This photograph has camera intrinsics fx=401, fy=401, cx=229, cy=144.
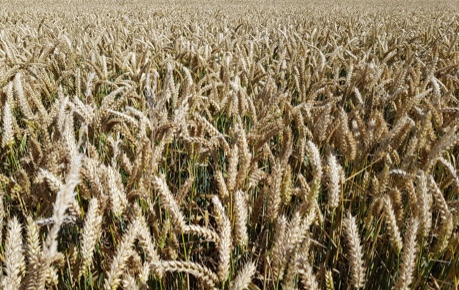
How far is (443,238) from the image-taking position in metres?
0.98

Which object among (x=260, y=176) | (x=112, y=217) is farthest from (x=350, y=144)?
(x=112, y=217)

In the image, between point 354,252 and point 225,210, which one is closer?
point 354,252

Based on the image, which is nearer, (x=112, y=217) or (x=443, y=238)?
(x=443, y=238)

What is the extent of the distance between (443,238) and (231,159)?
0.58 m

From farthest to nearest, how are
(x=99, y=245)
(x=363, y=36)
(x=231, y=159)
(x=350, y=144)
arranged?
(x=363, y=36), (x=350, y=144), (x=99, y=245), (x=231, y=159)

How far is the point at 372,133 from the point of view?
143 centimetres

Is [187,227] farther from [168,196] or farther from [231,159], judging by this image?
[231,159]

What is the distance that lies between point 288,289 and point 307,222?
0.63ft

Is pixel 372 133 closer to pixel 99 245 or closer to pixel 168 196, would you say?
pixel 168 196

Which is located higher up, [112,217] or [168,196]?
[168,196]

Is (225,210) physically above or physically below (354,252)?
below

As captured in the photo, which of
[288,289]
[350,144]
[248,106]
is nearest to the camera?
[288,289]

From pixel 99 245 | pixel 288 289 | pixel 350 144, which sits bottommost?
pixel 99 245

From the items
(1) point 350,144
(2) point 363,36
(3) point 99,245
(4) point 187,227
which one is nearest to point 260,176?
(1) point 350,144
